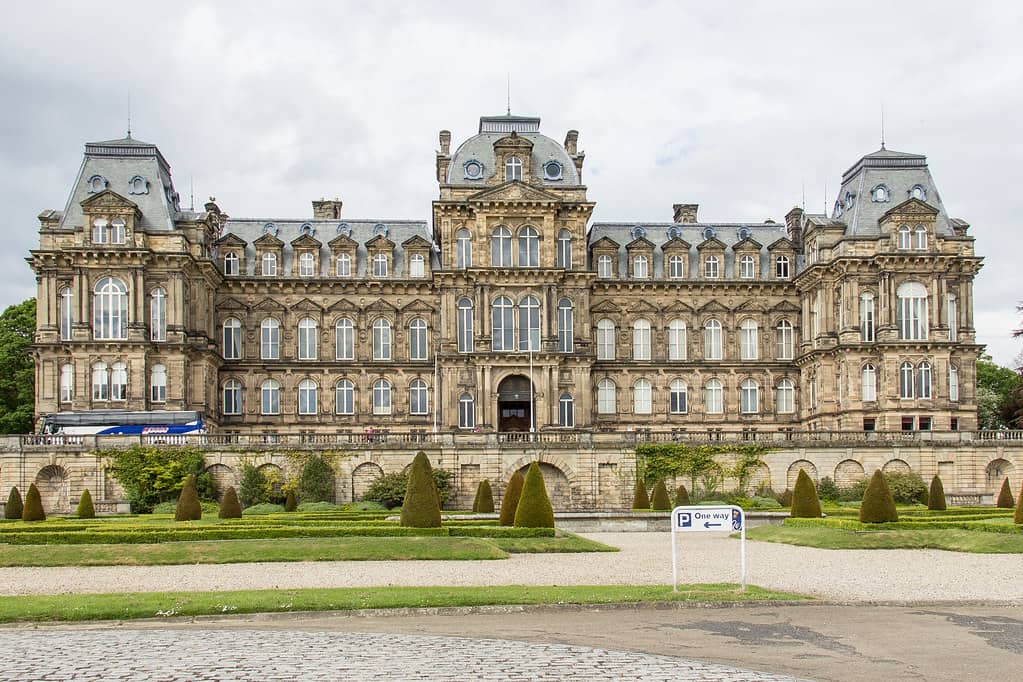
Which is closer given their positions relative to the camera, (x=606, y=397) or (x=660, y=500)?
(x=660, y=500)

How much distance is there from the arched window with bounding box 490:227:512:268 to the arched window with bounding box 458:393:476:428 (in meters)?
8.18

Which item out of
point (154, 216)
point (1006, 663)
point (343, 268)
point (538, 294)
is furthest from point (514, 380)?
point (1006, 663)

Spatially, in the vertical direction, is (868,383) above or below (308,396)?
above

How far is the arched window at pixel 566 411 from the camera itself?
A: 7238 centimetres

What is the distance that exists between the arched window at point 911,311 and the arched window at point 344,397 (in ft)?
110

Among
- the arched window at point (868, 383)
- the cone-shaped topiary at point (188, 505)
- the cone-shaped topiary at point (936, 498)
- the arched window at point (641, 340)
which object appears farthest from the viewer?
the arched window at point (641, 340)

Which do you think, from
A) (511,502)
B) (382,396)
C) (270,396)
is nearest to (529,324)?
(382,396)

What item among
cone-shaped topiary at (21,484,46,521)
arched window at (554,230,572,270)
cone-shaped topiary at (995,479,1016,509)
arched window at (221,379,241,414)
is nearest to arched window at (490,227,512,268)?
arched window at (554,230,572,270)

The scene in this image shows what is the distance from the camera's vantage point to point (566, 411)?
72.7 meters

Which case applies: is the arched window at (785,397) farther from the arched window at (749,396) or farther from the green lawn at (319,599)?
the green lawn at (319,599)

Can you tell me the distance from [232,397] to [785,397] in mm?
35241

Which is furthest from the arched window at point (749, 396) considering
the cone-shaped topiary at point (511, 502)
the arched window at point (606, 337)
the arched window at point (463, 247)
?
the cone-shaped topiary at point (511, 502)

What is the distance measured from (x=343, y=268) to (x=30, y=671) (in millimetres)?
61829

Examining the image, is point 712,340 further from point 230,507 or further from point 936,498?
point 230,507
